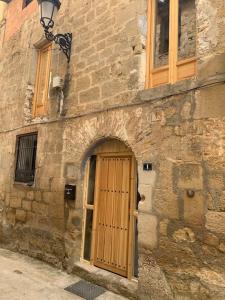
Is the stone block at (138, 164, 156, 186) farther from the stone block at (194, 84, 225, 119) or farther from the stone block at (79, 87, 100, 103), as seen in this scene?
the stone block at (79, 87, 100, 103)

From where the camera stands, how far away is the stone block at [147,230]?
10.2 ft

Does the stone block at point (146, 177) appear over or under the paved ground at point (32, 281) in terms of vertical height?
over

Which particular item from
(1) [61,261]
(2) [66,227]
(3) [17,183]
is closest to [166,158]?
(2) [66,227]

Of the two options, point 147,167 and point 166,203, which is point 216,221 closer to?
point 166,203

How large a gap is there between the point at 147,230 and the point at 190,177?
0.84 m

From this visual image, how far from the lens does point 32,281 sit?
3650 millimetres

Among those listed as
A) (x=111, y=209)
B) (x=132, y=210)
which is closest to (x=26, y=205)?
(x=111, y=209)

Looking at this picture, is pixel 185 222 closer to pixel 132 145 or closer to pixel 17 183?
pixel 132 145

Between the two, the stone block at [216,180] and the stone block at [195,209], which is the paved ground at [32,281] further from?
the stone block at [216,180]

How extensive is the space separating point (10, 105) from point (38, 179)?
2.22 meters

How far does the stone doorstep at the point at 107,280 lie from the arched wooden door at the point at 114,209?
0.11 metres

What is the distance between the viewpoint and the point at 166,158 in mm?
3070

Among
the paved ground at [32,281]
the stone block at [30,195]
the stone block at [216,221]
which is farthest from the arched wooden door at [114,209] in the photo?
the stone block at [30,195]

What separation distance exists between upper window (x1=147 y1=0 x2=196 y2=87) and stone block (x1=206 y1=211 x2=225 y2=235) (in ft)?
5.27
